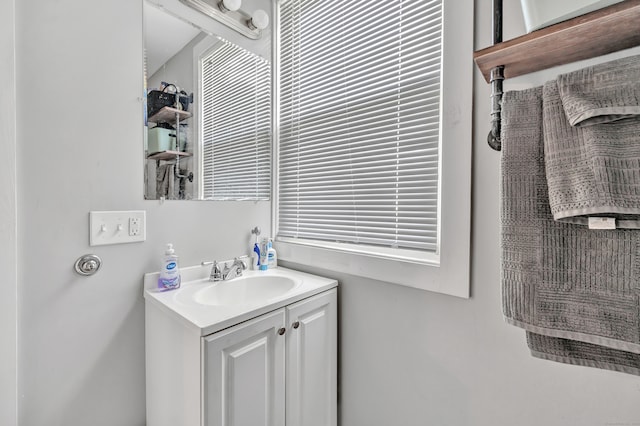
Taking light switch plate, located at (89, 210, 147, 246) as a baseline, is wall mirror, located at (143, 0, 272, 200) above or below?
above

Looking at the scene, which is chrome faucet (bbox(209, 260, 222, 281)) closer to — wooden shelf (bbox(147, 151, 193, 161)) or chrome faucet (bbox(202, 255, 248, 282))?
chrome faucet (bbox(202, 255, 248, 282))

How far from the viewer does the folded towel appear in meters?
0.51

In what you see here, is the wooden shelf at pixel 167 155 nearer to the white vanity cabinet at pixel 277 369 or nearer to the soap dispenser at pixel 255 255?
the soap dispenser at pixel 255 255

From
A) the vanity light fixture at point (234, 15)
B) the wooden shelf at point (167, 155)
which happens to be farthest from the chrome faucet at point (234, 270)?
the vanity light fixture at point (234, 15)

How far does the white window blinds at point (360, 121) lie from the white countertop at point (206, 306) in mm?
259

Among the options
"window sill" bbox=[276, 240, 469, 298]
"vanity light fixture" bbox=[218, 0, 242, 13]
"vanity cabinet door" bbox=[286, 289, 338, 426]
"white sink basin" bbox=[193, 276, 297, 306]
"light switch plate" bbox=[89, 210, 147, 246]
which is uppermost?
"vanity light fixture" bbox=[218, 0, 242, 13]

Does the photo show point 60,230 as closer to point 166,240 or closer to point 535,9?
point 166,240

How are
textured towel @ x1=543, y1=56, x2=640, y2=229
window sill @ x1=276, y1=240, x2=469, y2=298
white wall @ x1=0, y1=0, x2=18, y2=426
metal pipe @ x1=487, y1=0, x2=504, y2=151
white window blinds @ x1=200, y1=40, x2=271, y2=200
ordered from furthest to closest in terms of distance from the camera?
white window blinds @ x1=200, y1=40, x2=271, y2=200, window sill @ x1=276, y1=240, x2=469, y2=298, white wall @ x1=0, y1=0, x2=18, y2=426, metal pipe @ x1=487, y1=0, x2=504, y2=151, textured towel @ x1=543, y1=56, x2=640, y2=229

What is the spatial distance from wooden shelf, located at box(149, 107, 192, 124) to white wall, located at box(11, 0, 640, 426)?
0.21ft

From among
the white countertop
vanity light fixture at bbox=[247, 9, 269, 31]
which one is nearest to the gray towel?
the white countertop

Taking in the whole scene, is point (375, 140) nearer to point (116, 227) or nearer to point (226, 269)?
point (226, 269)

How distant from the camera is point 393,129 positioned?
115cm

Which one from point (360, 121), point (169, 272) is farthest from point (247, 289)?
point (360, 121)

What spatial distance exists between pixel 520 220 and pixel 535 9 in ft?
1.49
